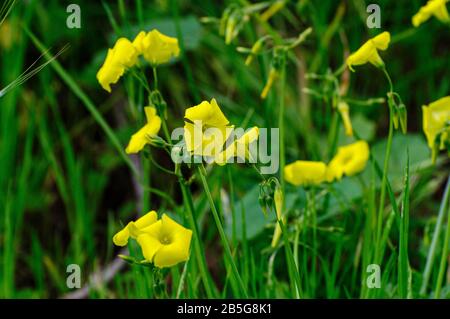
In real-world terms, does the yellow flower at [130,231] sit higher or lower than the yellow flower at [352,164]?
lower

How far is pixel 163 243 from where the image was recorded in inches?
42.5

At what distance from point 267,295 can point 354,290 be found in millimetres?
233

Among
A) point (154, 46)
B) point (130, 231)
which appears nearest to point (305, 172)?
point (154, 46)

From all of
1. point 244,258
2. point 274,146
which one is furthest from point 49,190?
point 244,258

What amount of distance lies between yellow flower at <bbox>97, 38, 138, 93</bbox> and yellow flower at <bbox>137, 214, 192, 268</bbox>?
0.27 metres

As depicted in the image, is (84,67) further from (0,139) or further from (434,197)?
(434,197)

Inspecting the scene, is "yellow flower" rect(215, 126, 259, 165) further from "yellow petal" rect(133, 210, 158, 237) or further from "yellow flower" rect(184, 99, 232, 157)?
"yellow petal" rect(133, 210, 158, 237)

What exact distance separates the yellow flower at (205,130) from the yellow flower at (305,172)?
411 mm

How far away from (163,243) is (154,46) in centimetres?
34

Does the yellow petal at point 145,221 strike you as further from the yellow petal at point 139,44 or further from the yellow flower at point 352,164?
the yellow flower at point 352,164

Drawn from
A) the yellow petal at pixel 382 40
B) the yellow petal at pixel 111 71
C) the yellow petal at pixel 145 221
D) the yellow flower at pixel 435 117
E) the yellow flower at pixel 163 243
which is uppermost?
the yellow petal at pixel 382 40

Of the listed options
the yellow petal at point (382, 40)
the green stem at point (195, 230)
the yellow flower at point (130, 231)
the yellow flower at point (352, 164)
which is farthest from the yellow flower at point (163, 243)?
the yellow flower at point (352, 164)

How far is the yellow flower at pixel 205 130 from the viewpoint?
1.01 metres

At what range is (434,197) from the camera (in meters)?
2.20
